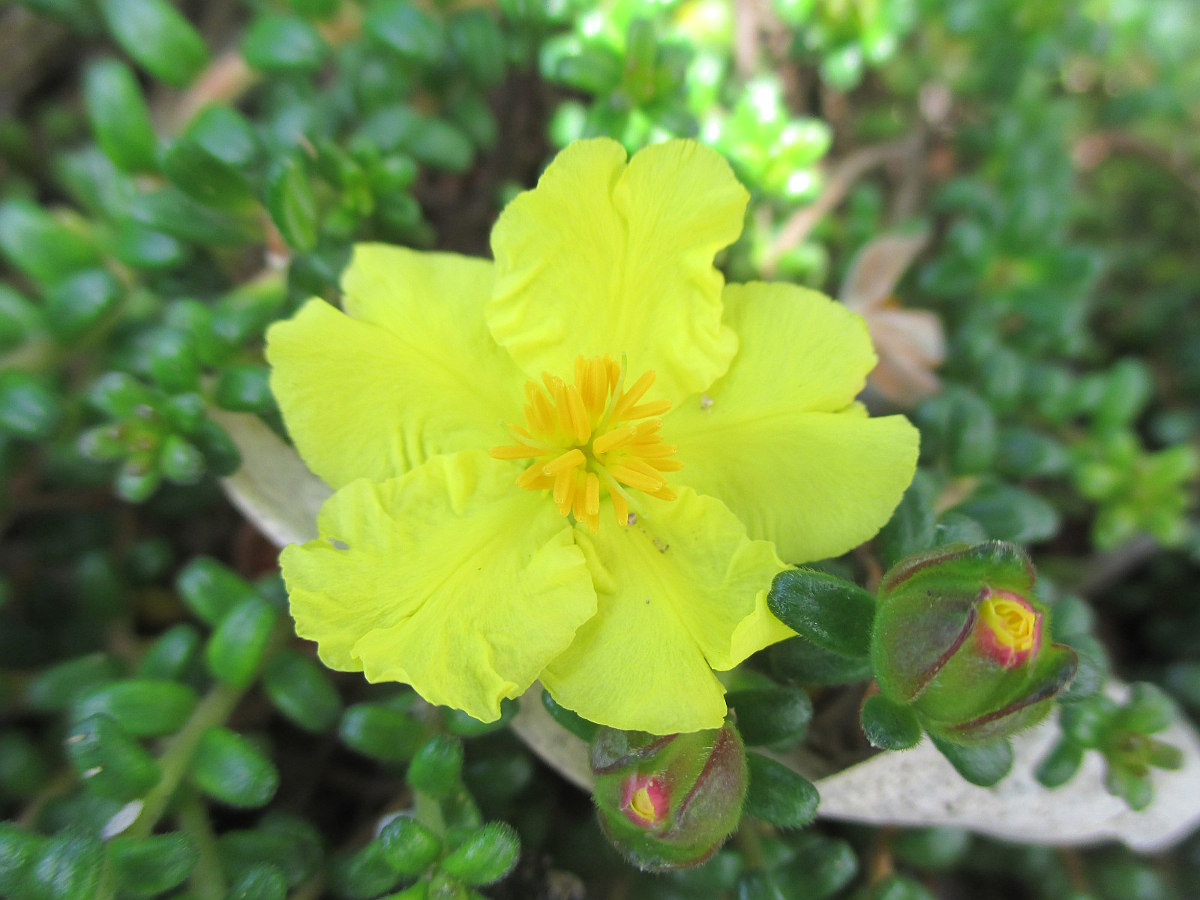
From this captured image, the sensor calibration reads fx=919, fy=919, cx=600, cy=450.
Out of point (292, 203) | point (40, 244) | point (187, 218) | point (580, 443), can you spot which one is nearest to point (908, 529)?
point (580, 443)

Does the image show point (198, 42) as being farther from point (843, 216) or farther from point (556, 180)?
point (843, 216)

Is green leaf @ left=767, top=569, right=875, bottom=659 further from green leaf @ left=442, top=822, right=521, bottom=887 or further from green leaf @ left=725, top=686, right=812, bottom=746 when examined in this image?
green leaf @ left=442, top=822, right=521, bottom=887

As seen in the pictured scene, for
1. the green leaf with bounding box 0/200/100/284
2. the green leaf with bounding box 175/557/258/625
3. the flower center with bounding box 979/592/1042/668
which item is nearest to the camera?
the flower center with bounding box 979/592/1042/668

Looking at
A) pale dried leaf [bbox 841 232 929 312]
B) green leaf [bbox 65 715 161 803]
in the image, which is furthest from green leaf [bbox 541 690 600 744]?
pale dried leaf [bbox 841 232 929 312]

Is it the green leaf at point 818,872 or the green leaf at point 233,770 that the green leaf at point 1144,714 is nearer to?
the green leaf at point 818,872

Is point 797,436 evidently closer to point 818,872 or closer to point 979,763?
point 979,763

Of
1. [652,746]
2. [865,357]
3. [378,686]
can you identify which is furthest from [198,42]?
[652,746]
